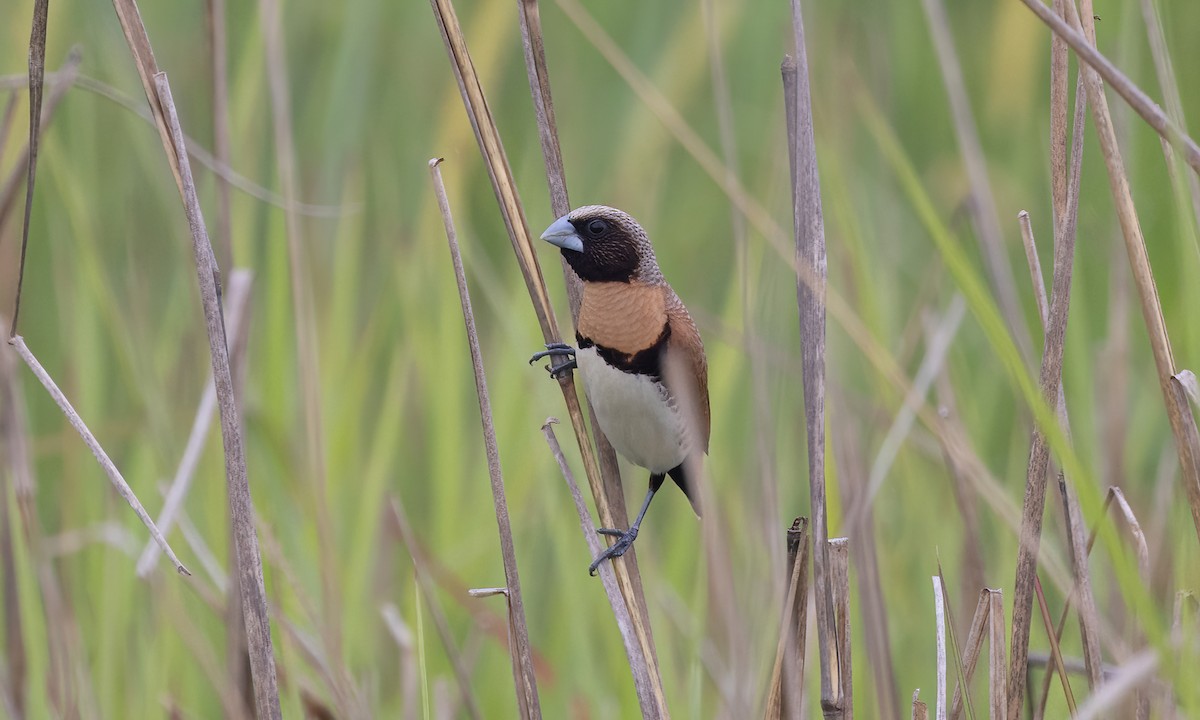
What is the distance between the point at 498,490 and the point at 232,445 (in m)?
0.38

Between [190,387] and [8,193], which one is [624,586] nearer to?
[8,193]

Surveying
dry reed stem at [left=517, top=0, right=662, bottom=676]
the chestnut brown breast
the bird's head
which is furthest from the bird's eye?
dry reed stem at [left=517, top=0, right=662, bottom=676]

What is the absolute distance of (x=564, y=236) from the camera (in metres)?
2.50

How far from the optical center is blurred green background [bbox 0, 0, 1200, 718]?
111 inches

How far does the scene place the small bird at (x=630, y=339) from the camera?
2.61 meters

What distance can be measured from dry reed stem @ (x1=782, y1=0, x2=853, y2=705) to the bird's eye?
868mm

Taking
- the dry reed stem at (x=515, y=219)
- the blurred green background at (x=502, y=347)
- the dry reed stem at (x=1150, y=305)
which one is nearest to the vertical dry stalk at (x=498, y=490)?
the dry reed stem at (x=515, y=219)

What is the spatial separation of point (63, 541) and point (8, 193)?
1.23 m

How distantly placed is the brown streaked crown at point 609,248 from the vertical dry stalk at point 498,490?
2.17 ft

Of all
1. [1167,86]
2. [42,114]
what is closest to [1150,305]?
[1167,86]

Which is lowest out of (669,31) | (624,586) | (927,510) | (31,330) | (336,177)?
(927,510)

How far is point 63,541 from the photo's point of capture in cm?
339

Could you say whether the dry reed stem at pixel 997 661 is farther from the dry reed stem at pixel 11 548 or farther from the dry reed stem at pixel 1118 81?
the dry reed stem at pixel 11 548

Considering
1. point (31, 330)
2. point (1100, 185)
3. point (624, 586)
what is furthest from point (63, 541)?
point (1100, 185)
